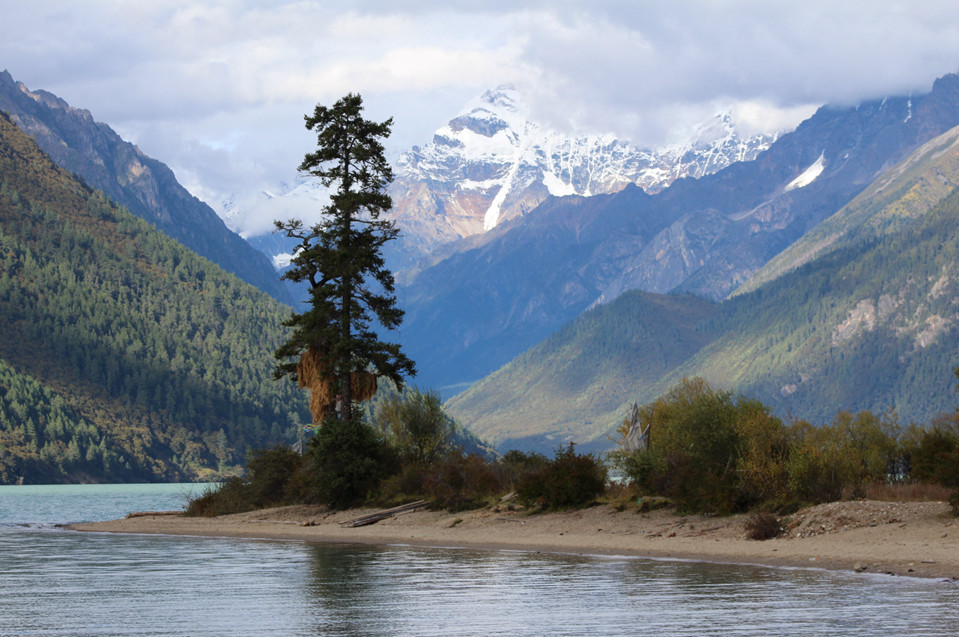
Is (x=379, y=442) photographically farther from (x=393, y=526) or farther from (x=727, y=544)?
(x=727, y=544)

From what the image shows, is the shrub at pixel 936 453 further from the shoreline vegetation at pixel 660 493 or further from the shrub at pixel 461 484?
the shrub at pixel 461 484

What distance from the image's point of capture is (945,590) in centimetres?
2661

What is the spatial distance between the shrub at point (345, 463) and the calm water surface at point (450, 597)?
16.3m

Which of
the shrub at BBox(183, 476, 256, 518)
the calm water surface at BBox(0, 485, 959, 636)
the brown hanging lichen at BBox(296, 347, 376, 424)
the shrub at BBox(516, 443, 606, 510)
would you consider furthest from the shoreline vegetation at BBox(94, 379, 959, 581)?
the calm water surface at BBox(0, 485, 959, 636)

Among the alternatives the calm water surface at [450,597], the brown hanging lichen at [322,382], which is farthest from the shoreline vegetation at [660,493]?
the calm water surface at [450,597]

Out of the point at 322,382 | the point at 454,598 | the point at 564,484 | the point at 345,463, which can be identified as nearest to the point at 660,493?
the point at 564,484

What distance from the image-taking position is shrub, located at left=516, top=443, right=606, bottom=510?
50.0 meters

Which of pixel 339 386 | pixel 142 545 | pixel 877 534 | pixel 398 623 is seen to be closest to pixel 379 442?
pixel 339 386

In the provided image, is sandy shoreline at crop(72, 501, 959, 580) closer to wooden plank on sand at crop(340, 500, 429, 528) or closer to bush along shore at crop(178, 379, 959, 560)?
bush along shore at crop(178, 379, 959, 560)

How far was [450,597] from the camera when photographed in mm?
28609

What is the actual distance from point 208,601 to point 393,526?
24184 mm

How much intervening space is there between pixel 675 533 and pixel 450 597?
15.8 m

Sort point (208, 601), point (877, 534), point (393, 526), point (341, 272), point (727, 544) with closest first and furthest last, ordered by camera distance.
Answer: point (208, 601), point (877, 534), point (727, 544), point (393, 526), point (341, 272)

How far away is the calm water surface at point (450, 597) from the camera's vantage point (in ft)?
77.7
